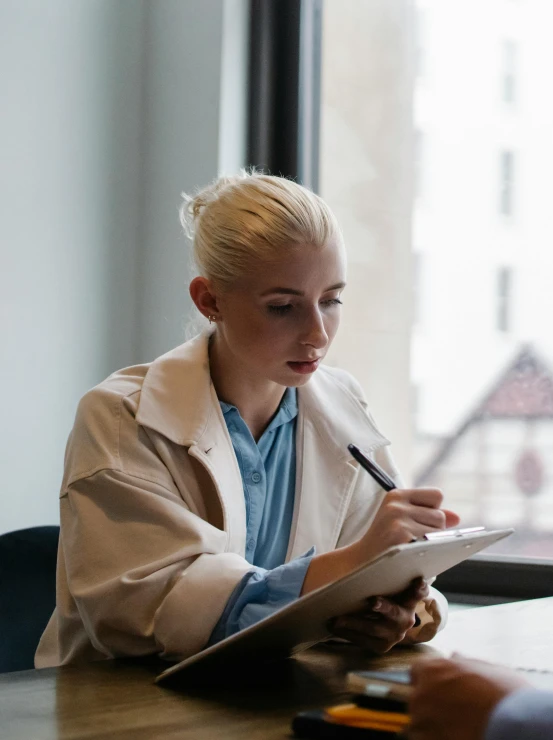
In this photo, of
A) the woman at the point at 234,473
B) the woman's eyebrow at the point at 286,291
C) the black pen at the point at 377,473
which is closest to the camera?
the woman at the point at 234,473

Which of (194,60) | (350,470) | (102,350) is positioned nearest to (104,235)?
(102,350)

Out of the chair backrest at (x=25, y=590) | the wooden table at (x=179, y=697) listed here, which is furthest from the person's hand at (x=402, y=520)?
the chair backrest at (x=25, y=590)

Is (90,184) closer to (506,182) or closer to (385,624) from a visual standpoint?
(506,182)

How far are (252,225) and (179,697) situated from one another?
30.0 inches

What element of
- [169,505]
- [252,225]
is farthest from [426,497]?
[252,225]

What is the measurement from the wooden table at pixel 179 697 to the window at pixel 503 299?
1.08 meters

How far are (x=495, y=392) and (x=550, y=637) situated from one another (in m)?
1.00

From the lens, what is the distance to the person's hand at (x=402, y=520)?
3.56ft

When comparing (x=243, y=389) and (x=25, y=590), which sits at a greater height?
(x=243, y=389)

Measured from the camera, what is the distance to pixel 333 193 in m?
2.46

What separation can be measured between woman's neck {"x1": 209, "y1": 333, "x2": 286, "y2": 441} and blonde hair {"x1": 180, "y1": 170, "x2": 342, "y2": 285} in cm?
14

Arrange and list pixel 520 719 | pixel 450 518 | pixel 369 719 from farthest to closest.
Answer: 1. pixel 450 518
2. pixel 369 719
3. pixel 520 719

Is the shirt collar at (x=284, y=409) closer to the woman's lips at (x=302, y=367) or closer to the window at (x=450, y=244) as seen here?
the woman's lips at (x=302, y=367)

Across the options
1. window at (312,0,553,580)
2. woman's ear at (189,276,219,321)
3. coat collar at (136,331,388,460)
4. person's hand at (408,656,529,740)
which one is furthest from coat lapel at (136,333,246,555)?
window at (312,0,553,580)
